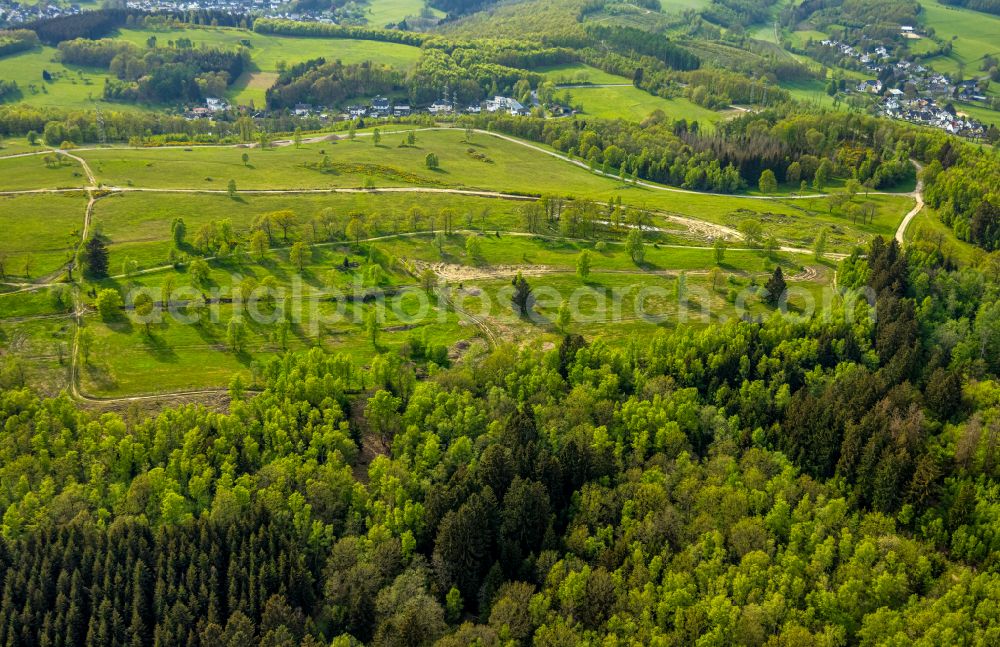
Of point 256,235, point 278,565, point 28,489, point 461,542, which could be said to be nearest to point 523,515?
point 461,542

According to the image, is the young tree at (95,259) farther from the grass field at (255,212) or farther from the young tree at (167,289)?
the young tree at (167,289)

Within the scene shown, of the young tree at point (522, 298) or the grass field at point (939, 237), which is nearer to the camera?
the young tree at point (522, 298)

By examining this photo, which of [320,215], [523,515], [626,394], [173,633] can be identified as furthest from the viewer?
[320,215]

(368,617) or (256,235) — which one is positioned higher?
(256,235)

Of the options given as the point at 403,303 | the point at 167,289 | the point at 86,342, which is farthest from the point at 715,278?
the point at 86,342

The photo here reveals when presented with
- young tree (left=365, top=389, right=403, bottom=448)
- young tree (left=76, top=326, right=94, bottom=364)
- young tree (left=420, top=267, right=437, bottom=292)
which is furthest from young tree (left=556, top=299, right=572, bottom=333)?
young tree (left=76, top=326, right=94, bottom=364)

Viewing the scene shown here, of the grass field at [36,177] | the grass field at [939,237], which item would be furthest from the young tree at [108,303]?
the grass field at [939,237]

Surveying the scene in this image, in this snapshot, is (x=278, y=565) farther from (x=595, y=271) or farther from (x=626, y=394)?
(x=595, y=271)

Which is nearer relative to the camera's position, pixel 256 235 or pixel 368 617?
pixel 368 617
